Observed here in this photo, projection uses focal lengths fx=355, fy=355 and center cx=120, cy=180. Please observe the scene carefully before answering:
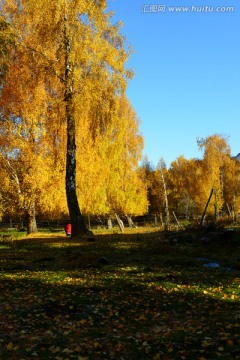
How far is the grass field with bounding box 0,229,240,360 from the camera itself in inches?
215

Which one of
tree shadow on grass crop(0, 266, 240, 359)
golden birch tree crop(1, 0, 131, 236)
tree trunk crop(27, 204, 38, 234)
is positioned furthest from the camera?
tree trunk crop(27, 204, 38, 234)

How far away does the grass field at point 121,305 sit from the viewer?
215 inches

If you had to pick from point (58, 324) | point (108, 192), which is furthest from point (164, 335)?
point (108, 192)

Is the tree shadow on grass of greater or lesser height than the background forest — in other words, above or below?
below

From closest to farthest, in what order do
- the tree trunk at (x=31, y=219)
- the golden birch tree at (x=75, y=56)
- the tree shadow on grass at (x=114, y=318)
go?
the tree shadow on grass at (x=114, y=318), the golden birch tree at (x=75, y=56), the tree trunk at (x=31, y=219)

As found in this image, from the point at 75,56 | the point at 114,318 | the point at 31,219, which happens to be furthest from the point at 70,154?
the point at 114,318

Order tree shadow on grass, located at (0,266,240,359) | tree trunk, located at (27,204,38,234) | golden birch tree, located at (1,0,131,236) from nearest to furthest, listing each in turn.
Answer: tree shadow on grass, located at (0,266,240,359), golden birch tree, located at (1,0,131,236), tree trunk, located at (27,204,38,234)

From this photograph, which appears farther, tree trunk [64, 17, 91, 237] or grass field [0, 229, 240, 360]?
tree trunk [64, 17, 91, 237]

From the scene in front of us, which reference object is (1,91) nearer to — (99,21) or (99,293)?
(99,21)

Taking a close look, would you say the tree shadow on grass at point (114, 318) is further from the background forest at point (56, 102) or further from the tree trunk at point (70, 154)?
the background forest at point (56, 102)

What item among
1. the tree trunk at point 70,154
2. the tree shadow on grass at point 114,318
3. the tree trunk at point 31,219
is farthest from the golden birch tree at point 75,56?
the tree shadow on grass at point 114,318

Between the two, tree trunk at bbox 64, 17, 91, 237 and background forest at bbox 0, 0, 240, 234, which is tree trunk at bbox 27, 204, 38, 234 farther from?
tree trunk at bbox 64, 17, 91, 237

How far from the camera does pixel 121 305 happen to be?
303 inches

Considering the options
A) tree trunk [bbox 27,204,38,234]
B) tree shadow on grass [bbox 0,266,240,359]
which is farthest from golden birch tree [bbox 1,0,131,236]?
tree shadow on grass [bbox 0,266,240,359]
